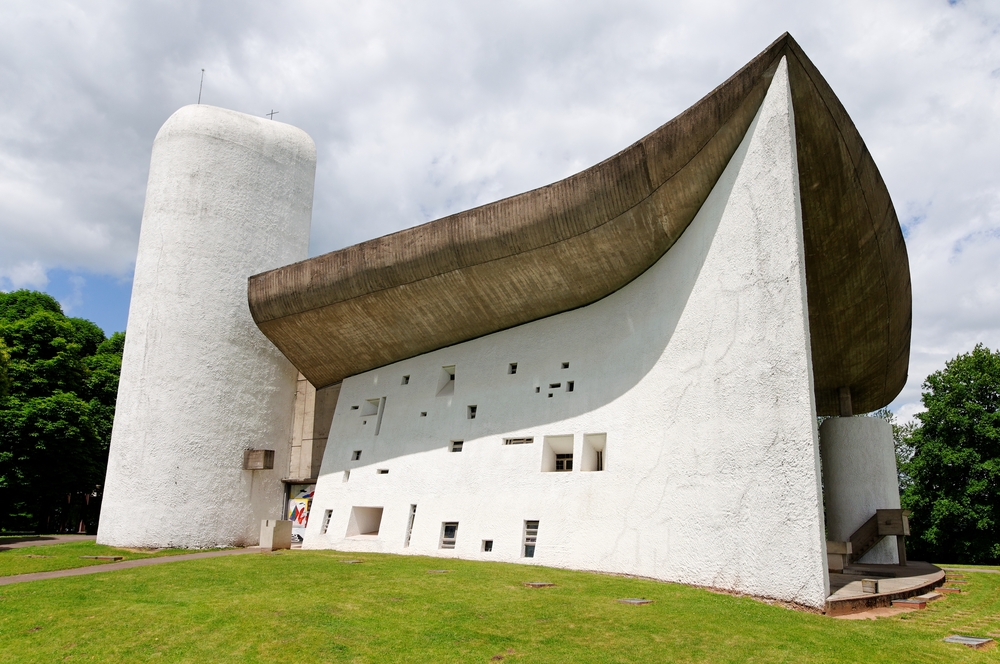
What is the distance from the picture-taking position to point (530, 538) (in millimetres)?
13820

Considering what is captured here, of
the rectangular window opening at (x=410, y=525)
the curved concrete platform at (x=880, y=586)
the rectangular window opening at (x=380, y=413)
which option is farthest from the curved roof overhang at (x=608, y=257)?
the curved concrete platform at (x=880, y=586)

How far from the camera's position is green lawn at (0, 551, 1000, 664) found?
266 inches

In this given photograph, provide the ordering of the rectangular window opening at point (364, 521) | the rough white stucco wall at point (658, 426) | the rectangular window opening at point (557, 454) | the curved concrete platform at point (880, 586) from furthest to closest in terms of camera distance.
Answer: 1. the rectangular window opening at point (364, 521)
2. the rectangular window opening at point (557, 454)
3. the rough white stucco wall at point (658, 426)
4. the curved concrete platform at point (880, 586)

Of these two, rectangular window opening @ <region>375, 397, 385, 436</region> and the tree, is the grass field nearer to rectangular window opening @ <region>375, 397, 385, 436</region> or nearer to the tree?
rectangular window opening @ <region>375, 397, 385, 436</region>

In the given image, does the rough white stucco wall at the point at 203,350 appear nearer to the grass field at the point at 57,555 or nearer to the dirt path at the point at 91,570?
the grass field at the point at 57,555

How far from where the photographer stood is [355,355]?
18953mm

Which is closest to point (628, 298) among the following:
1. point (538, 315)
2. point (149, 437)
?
point (538, 315)

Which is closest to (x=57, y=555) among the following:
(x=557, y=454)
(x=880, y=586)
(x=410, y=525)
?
(x=410, y=525)

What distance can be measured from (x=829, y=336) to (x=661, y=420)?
773 cm

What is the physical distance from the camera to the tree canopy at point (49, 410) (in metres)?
21.5

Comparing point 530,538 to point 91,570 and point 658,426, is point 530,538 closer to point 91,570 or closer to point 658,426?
point 658,426

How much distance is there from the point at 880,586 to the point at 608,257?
7352 millimetres

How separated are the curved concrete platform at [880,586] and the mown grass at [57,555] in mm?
13531

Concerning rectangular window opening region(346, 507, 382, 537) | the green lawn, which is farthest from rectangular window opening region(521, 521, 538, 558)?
rectangular window opening region(346, 507, 382, 537)
